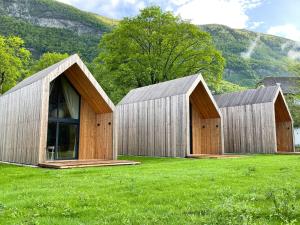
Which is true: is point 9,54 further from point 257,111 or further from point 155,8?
point 257,111

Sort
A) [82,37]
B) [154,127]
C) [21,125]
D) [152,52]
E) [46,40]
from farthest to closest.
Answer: [82,37], [46,40], [152,52], [154,127], [21,125]

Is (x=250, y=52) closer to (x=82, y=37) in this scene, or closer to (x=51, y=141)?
(x=82, y=37)

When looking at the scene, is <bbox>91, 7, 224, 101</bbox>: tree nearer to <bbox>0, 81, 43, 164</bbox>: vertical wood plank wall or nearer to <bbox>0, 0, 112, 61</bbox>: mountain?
<bbox>0, 81, 43, 164</bbox>: vertical wood plank wall

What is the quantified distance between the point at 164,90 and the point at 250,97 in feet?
23.0

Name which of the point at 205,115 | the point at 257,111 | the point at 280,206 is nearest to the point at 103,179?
the point at 280,206

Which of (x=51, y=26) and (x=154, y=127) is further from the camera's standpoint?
(x=51, y=26)

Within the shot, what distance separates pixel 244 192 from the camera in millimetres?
5590

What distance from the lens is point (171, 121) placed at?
16328mm

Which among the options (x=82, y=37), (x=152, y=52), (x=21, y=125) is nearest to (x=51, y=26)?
(x=82, y=37)

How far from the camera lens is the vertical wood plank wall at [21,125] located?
11891mm

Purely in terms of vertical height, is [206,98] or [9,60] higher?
[9,60]

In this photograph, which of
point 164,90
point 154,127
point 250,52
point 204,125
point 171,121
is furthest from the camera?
point 250,52

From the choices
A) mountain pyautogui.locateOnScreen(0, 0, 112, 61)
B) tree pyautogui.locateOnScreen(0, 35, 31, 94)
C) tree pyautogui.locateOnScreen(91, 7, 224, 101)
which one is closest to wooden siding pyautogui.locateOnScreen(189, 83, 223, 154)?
tree pyautogui.locateOnScreen(91, 7, 224, 101)

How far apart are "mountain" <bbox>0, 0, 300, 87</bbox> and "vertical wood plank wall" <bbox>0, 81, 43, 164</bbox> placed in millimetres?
37743
